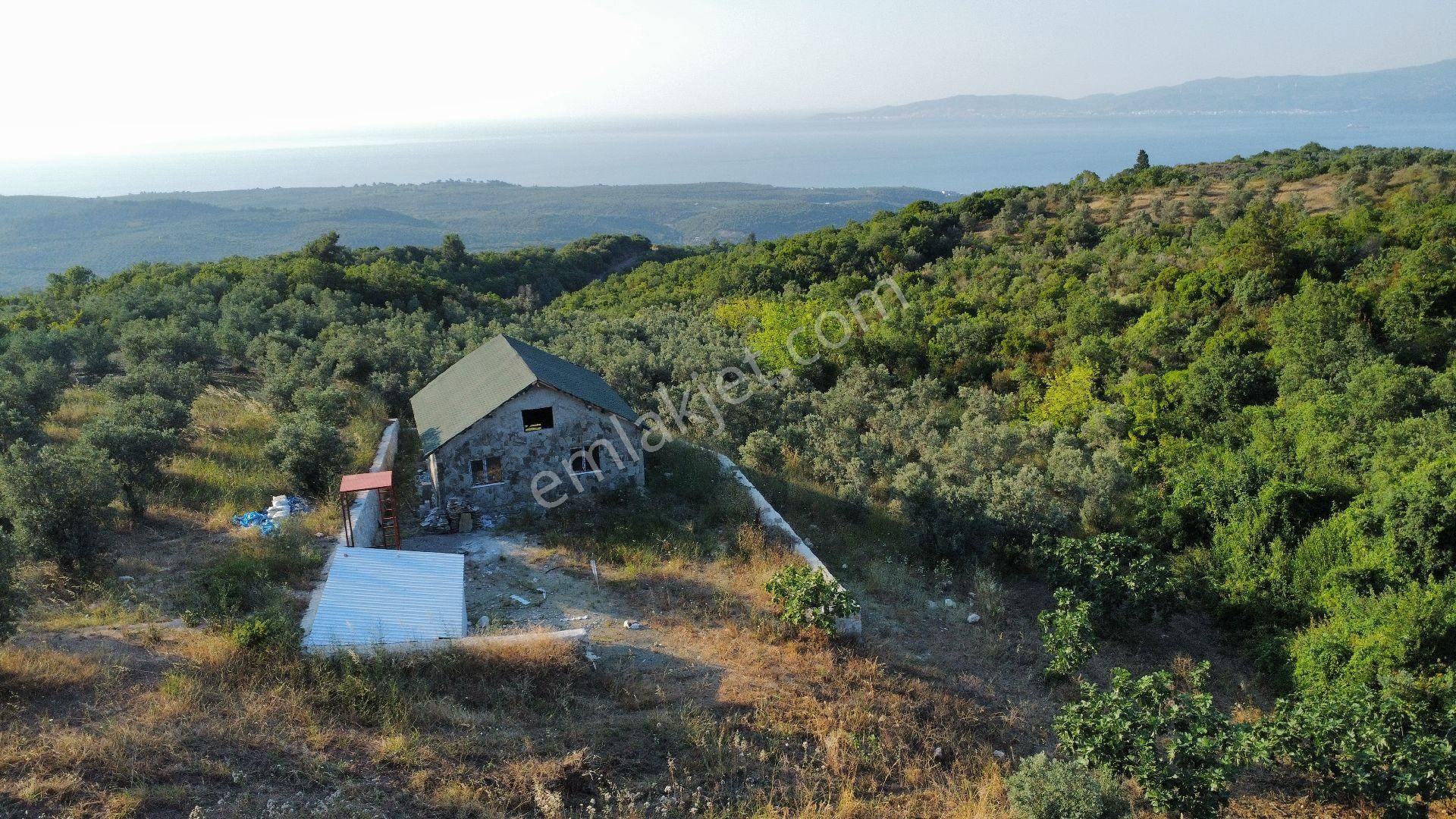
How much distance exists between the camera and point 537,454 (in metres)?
14.2

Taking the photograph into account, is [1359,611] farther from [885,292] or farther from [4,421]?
[885,292]

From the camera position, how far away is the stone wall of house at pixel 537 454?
13805 mm

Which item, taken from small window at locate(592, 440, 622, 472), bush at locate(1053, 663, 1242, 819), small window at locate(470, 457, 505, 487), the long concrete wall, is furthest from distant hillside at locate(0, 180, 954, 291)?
bush at locate(1053, 663, 1242, 819)

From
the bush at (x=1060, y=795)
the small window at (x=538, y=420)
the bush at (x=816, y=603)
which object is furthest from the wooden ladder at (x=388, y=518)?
the bush at (x=1060, y=795)

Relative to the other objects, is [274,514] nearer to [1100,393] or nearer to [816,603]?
[816,603]

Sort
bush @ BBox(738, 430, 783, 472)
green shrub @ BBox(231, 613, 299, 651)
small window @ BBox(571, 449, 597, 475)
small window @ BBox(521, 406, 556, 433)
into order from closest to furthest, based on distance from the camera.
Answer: green shrub @ BBox(231, 613, 299, 651), small window @ BBox(521, 406, 556, 433), small window @ BBox(571, 449, 597, 475), bush @ BBox(738, 430, 783, 472)

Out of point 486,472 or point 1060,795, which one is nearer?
point 1060,795

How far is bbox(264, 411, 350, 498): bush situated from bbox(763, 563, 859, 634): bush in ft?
27.9

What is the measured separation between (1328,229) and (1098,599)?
2202 centimetres

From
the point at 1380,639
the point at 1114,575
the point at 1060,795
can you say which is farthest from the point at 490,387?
the point at 1380,639

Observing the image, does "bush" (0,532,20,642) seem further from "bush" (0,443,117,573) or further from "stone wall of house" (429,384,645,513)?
"stone wall of house" (429,384,645,513)

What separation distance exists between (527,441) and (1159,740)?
34.9ft

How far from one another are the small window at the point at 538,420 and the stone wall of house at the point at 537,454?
3.0 inches

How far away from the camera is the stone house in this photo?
13.8 meters
